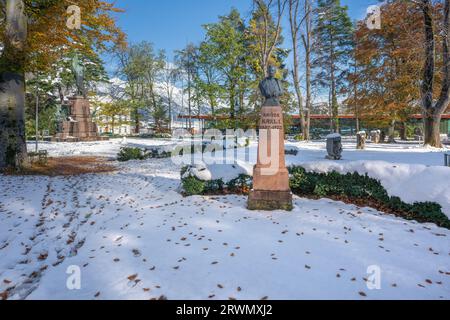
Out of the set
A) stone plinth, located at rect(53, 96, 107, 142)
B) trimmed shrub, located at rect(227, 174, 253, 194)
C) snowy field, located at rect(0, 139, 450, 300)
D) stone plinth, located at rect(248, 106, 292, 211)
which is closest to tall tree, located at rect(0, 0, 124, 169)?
snowy field, located at rect(0, 139, 450, 300)

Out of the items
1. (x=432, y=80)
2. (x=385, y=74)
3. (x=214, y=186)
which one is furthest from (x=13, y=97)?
(x=385, y=74)

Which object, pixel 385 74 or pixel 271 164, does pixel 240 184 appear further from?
pixel 385 74

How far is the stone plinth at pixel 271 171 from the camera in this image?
237 inches

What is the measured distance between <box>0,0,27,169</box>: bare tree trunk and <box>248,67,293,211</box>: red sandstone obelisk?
9563 mm

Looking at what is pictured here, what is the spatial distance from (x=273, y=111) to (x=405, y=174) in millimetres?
3733

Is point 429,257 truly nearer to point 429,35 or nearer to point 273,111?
point 273,111

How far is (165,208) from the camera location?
619 centimetres

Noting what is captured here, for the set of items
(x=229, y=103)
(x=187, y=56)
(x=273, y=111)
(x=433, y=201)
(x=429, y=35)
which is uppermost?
(x=187, y=56)

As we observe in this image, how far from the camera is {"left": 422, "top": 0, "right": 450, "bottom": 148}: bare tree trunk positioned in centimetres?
1220

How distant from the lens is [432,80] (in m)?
14.3

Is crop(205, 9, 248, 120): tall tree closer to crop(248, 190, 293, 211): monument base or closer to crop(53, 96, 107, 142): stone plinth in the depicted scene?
crop(53, 96, 107, 142): stone plinth

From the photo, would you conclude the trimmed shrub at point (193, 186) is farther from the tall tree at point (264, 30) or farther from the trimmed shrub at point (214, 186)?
the tall tree at point (264, 30)

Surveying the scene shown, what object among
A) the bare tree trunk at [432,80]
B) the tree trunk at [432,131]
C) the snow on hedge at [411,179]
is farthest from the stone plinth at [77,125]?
the tree trunk at [432,131]
